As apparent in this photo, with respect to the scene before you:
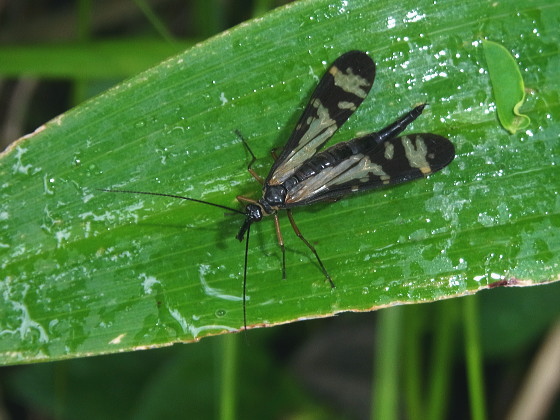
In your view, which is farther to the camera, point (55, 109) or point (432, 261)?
point (55, 109)

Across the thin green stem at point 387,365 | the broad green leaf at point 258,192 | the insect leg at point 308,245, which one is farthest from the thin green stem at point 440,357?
the insect leg at point 308,245

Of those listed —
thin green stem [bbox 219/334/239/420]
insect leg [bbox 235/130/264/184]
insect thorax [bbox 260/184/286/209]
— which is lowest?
thin green stem [bbox 219/334/239/420]

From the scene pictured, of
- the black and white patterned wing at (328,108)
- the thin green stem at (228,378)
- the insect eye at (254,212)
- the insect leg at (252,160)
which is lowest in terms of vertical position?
the thin green stem at (228,378)

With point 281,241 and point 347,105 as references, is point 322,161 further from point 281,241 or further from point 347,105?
point 281,241

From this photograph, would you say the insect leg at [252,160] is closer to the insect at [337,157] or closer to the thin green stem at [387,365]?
the insect at [337,157]

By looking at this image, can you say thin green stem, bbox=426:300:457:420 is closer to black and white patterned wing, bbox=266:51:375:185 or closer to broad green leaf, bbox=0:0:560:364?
broad green leaf, bbox=0:0:560:364

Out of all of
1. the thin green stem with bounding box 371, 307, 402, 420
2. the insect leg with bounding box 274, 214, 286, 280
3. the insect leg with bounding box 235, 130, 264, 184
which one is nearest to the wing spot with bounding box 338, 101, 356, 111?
the insect leg with bounding box 235, 130, 264, 184

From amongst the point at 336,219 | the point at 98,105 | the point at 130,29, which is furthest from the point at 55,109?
the point at 336,219

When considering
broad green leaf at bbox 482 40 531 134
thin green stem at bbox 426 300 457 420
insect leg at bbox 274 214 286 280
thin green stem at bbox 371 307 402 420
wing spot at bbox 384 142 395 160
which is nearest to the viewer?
broad green leaf at bbox 482 40 531 134

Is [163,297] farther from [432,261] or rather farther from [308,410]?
[308,410]
